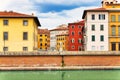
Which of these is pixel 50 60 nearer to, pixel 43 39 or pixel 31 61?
pixel 31 61

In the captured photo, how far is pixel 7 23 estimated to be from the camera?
186 ft

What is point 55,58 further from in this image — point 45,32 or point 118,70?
point 45,32

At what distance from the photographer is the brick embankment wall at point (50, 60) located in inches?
1959

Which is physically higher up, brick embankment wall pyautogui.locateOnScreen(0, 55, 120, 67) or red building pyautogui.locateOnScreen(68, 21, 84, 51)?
red building pyautogui.locateOnScreen(68, 21, 84, 51)

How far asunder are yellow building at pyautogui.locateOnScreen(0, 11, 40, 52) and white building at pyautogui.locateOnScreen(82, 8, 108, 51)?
34.9ft

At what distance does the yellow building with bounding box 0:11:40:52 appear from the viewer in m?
56.3

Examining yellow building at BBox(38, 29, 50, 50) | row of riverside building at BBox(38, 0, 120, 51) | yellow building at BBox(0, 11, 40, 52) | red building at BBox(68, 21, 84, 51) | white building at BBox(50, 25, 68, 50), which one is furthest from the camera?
white building at BBox(50, 25, 68, 50)

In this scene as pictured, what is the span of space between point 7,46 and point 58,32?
8378 centimetres

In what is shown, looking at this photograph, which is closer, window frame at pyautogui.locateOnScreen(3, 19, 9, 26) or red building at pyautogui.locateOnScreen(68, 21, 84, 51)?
window frame at pyautogui.locateOnScreen(3, 19, 9, 26)

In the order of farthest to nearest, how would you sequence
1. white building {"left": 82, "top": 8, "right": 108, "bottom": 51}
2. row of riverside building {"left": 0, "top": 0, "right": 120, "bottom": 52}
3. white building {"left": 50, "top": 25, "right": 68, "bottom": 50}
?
white building {"left": 50, "top": 25, "right": 68, "bottom": 50} → white building {"left": 82, "top": 8, "right": 108, "bottom": 51} → row of riverside building {"left": 0, "top": 0, "right": 120, "bottom": 52}

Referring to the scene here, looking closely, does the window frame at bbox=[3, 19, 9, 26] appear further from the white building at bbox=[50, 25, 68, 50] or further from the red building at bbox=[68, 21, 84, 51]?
the white building at bbox=[50, 25, 68, 50]

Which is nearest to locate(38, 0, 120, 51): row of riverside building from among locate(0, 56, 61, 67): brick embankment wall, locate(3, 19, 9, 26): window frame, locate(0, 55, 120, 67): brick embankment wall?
locate(0, 55, 120, 67): brick embankment wall

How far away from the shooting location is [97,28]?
60.9 metres

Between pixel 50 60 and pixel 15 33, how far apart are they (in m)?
9.59
